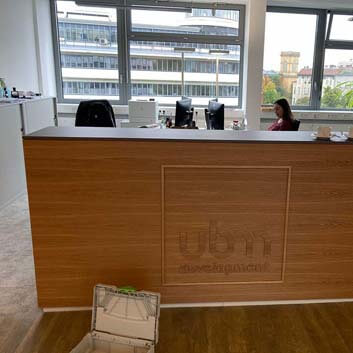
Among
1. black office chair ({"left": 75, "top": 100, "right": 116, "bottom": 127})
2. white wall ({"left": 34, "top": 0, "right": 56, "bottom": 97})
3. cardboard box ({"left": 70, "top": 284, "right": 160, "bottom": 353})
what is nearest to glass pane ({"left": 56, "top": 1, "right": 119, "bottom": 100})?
white wall ({"left": 34, "top": 0, "right": 56, "bottom": 97})

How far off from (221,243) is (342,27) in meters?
6.32

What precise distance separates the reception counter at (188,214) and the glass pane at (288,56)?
4869 mm

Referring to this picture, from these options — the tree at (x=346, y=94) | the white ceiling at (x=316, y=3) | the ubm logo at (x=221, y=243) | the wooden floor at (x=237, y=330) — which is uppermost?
the white ceiling at (x=316, y=3)

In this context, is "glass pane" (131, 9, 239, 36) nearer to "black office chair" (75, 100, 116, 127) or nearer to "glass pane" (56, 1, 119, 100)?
"glass pane" (56, 1, 119, 100)

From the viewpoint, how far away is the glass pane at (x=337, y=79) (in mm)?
6746

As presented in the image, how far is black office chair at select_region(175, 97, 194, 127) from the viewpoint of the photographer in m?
4.72

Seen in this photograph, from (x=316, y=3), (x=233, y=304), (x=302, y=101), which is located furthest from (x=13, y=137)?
(x=316, y=3)

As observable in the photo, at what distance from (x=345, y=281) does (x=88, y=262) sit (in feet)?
5.44

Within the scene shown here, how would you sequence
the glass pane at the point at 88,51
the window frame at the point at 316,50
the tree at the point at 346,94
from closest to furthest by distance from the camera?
the glass pane at the point at 88,51 < the window frame at the point at 316,50 < the tree at the point at 346,94

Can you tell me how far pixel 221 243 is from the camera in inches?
83.1

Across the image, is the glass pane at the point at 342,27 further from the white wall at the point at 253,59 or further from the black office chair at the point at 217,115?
the black office chair at the point at 217,115

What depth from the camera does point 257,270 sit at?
2.18 meters

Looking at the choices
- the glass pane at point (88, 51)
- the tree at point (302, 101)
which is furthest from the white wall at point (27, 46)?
the tree at point (302, 101)

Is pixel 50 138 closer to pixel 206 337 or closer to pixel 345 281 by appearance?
pixel 206 337
